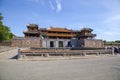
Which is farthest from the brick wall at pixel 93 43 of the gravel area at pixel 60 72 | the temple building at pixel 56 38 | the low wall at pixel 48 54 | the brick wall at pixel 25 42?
the gravel area at pixel 60 72

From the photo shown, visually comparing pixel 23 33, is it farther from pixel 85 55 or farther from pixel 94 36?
pixel 85 55

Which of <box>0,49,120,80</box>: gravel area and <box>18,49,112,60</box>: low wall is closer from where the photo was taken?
<box>0,49,120,80</box>: gravel area

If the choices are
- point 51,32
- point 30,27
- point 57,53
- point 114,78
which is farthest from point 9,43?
point 114,78

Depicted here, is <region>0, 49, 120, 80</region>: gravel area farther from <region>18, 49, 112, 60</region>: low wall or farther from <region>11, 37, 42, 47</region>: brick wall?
<region>11, 37, 42, 47</region>: brick wall

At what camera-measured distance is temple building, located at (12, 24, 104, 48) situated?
4719cm

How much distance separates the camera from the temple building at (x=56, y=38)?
155ft

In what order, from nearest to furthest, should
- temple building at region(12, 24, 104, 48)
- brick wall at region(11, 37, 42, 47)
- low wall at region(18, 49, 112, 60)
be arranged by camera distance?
1. low wall at region(18, 49, 112, 60)
2. brick wall at region(11, 37, 42, 47)
3. temple building at region(12, 24, 104, 48)

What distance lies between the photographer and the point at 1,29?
39250 millimetres

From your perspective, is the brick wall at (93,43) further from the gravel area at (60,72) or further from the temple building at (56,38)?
the gravel area at (60,72)

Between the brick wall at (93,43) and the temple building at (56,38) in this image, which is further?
the brick wall at (93,43)

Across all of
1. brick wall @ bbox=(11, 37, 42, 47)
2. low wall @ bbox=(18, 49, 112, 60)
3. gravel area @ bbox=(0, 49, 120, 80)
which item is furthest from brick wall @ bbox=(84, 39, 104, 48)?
gravel area @ bbox=(0, 49, 120, 80)

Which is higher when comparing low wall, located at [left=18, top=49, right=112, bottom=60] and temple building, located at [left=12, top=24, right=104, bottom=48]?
temple building, located at [left=12, top=24, right=104, bottom=48]

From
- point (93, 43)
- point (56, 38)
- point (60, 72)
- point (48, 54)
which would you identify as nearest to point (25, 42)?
point (56, 38)

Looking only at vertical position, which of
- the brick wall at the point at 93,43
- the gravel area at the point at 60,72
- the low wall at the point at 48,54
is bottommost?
the gravel area at the point at 60,72
